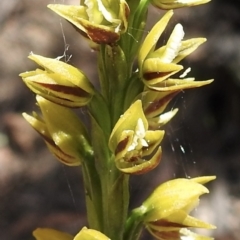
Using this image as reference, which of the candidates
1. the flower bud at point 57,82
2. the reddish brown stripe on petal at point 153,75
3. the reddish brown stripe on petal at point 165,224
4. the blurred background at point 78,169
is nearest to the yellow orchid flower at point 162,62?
the reddish brown stripe on petal at point 153,75

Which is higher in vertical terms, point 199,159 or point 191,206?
point 191,206

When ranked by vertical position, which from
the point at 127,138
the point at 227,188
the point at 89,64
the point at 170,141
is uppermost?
the point at 127,138

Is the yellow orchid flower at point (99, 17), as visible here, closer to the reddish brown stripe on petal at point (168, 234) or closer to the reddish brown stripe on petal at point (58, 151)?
the reddish brown stripe on petal at point (58, 151)

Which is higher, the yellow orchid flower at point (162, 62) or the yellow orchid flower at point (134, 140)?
the yellow orchid flower at point (162, 62)

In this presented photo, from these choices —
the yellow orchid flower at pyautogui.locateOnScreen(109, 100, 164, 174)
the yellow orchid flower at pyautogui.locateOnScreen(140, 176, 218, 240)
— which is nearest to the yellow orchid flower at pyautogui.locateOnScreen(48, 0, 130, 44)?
the yellow orchid flower at pyautogui.locateOnScreen(109, 100, 164, 174)

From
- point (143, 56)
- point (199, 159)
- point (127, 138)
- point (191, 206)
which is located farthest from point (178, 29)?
point (199, 159)

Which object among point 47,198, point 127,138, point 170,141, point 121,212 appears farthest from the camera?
point 170,141

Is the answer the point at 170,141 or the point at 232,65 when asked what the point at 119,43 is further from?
the point at 232,65

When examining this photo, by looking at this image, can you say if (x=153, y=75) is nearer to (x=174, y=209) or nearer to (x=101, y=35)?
(x=101, y=35)
